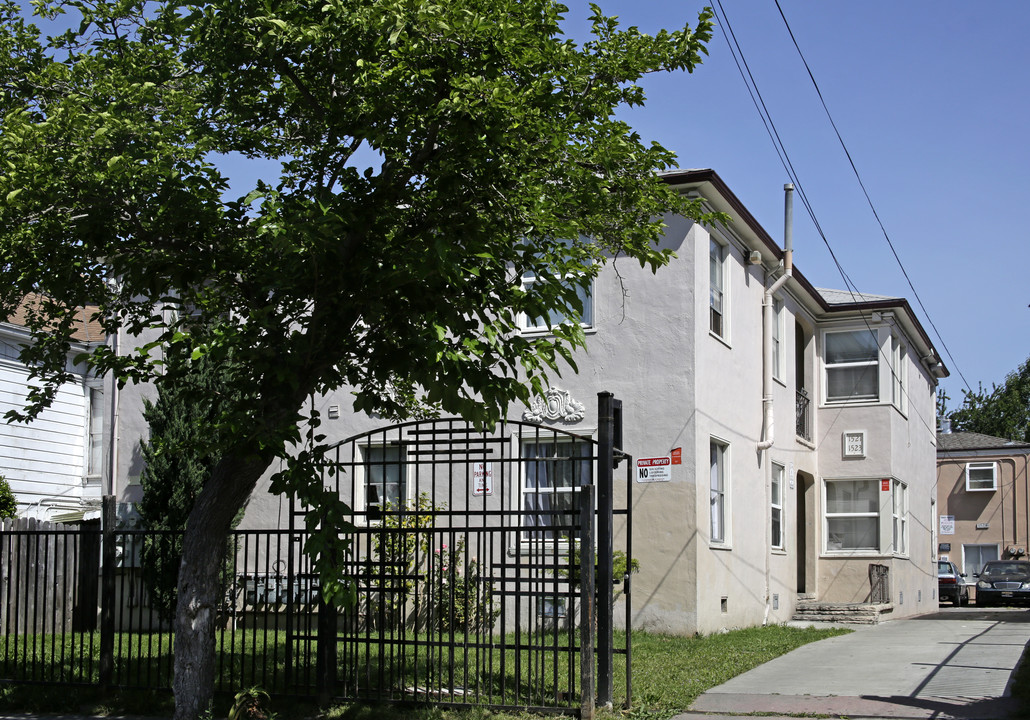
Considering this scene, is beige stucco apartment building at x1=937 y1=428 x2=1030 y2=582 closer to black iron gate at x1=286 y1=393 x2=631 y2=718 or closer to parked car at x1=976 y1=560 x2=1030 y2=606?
parked car at x1=976 y1=560 x2=1030 y2=606

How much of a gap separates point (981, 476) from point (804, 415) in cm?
2196

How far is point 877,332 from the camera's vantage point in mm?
23391

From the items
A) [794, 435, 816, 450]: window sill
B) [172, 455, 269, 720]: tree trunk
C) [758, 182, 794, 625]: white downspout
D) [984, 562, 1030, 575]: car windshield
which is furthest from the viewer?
[984, 562, 1030, 575]: car windshield

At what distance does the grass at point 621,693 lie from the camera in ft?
30.1

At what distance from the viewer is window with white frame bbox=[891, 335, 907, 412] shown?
23.9 m

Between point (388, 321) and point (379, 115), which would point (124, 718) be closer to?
point (388, 321)

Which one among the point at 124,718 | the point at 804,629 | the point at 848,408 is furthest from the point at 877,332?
the point at 124,718

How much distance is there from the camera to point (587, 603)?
8.75 m

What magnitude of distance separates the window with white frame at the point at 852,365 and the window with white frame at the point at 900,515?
2.10 m

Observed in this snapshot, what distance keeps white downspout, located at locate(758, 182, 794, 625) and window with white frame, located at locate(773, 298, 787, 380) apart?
886 mm

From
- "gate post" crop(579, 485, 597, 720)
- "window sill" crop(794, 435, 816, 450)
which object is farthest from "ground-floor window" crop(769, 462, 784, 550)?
"gate post" crop(579, 485, 597, 720)

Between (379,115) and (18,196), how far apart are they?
2.53m

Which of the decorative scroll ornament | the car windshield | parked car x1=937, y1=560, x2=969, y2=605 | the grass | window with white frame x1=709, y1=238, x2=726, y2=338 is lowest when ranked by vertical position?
parked car x1=937, y1=560, x2=969, y2=605

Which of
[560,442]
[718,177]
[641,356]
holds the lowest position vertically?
[560,442]
